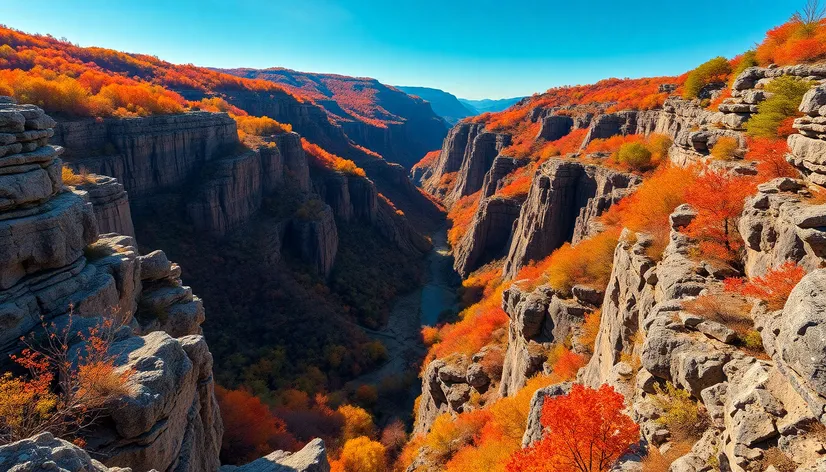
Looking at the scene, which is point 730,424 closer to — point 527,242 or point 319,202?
point 527,242

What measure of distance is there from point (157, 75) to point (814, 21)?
11174 centimetres

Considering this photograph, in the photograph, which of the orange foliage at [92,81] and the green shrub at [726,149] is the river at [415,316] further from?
the orange foliage at [92,81]

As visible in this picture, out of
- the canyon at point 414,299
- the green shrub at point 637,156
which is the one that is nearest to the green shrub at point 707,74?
the canyon at point 414,299

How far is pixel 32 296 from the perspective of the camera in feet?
49.0

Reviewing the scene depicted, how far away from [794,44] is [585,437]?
26125mm

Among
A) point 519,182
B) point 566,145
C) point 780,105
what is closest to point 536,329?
point 780,105

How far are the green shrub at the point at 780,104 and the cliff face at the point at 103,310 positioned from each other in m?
26.0

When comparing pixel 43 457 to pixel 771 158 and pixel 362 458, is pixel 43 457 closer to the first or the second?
pixel 771 158

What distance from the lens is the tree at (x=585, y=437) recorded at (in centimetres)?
1157

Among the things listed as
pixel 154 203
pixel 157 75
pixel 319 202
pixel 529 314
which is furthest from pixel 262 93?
pixel 529 314

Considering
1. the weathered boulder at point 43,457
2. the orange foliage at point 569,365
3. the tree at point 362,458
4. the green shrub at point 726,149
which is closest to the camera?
the weathered boulder at point 43,457

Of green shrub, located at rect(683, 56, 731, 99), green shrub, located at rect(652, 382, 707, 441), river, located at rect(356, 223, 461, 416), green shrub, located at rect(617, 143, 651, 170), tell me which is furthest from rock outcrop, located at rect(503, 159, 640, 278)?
green shrub, located at rect(652, 382, 707, 441)

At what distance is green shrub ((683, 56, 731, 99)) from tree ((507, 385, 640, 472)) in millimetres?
42373

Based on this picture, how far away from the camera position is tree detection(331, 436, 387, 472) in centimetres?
2972
